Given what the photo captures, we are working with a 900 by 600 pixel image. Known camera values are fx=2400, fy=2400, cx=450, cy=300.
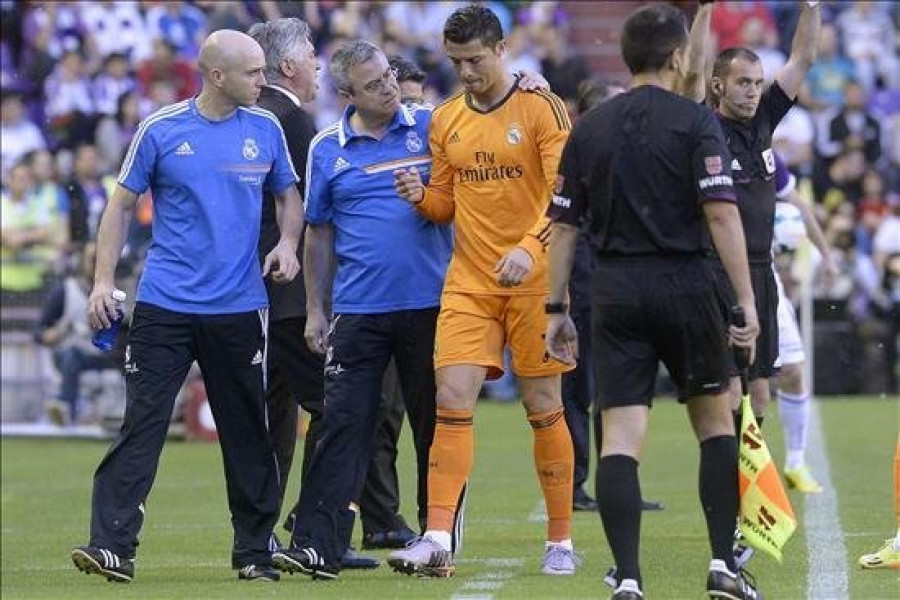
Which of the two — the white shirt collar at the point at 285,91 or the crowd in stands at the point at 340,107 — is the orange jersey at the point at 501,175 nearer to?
the white shirt collar at the point at 285,91

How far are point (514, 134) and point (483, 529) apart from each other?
10.0 feet

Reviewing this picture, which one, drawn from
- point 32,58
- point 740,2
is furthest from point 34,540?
point 740,2

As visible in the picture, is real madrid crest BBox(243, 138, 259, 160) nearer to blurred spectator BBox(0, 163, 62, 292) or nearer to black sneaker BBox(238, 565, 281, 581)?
black sneaker BBox(238, 565, 281, 581)

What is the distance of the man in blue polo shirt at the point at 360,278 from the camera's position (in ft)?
32.1

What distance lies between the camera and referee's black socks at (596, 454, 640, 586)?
810 centimetres

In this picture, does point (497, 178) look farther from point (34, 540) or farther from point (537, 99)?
point (34, 540)

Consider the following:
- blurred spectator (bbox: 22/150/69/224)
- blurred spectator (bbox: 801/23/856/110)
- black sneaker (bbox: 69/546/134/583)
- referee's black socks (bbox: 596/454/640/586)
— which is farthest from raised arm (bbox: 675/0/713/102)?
blurred spectator (bbox: 801/23/856/110)

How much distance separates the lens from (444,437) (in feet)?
31.5

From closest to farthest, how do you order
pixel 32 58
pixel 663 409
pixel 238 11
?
pixel 238 11, pixel 663 409, pixel 32 58

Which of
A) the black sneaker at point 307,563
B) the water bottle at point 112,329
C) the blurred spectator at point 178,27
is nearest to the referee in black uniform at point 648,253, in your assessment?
the black sneaker at point 307,563

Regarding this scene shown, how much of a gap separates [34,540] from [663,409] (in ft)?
32.9

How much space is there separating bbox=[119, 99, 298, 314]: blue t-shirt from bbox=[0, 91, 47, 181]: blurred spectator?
14.4m

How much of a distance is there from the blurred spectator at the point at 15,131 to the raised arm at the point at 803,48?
48.4 feet

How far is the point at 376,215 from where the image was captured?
991 cm
